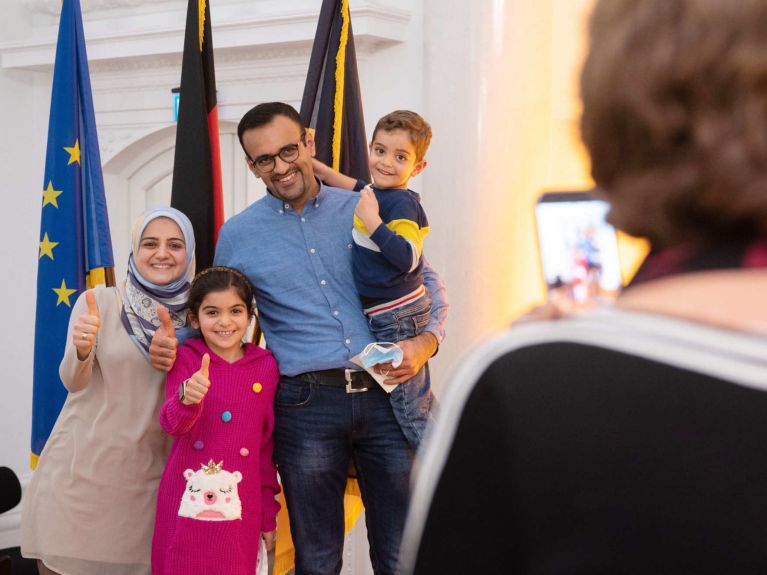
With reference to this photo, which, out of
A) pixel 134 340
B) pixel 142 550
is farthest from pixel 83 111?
pixel 142 550

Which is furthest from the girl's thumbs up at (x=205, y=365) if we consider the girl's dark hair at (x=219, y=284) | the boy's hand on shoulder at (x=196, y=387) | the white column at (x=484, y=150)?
the white column at (x=484, y=150)

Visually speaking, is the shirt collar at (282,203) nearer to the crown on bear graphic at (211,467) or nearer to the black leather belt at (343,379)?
the black leather belt at (343,379)

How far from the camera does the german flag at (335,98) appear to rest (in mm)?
3117

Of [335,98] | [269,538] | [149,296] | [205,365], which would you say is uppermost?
[335,98]

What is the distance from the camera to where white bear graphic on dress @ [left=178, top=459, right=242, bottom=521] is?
2.63 meters

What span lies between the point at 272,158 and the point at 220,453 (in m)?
0.81

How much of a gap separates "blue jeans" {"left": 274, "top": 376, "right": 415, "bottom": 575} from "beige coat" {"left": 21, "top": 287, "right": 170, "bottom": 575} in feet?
1.23

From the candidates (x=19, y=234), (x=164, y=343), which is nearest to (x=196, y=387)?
(x=164, y=343)

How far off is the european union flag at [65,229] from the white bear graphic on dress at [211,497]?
0.83 m

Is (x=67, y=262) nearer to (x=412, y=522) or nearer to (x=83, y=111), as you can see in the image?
(x=83, y=111)

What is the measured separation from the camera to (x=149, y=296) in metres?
2.81

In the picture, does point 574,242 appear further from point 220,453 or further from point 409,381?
point 220,453

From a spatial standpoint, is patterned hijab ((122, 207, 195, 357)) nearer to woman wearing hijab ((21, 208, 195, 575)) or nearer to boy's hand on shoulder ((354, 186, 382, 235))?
woman wearing hijab ((21, 208, 195, 575))

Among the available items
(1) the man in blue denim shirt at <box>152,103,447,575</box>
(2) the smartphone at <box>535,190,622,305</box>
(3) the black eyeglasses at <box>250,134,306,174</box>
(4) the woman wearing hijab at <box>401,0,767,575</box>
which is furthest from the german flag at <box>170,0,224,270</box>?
(4) the woman wearing hijab at <box>401,0,767,575</box>
